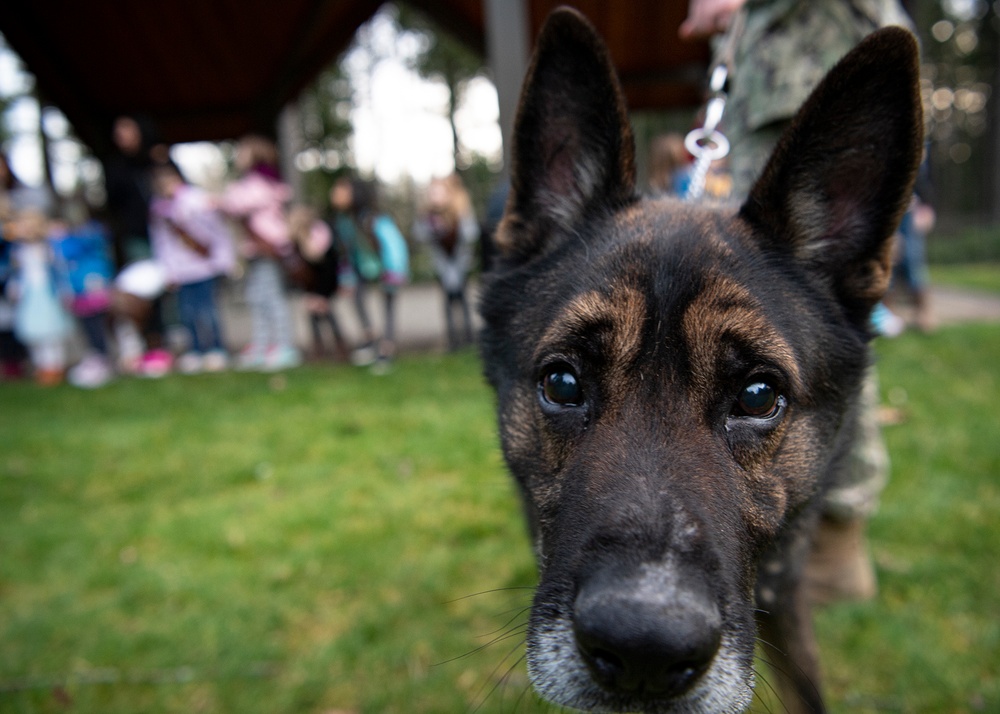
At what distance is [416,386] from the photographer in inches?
305

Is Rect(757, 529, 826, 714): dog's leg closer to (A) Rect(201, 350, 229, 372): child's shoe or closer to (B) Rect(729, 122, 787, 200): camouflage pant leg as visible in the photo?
(B) Rect(729, 122, 787, 200): camouflage pant leg

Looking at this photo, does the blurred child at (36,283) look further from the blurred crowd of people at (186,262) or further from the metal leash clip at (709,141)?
the metal leash clip at (709,141)

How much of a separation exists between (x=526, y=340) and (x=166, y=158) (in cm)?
865

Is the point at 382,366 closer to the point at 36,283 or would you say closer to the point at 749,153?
the point at 36,283

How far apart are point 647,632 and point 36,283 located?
989cm

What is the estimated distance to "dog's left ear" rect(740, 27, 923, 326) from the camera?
77.3 inches

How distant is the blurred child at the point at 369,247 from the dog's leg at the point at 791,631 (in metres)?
7.07

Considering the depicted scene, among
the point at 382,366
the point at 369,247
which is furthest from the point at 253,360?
the point at 369,247

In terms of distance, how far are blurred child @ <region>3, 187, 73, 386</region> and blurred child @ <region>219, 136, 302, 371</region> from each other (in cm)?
240

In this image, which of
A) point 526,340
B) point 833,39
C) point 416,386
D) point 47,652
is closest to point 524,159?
point 526,340

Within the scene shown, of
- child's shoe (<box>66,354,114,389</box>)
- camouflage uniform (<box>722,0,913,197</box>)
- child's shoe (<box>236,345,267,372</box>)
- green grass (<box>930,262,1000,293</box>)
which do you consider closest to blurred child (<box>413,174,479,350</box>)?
child's shoe (<box>236,345,267,372</box>)

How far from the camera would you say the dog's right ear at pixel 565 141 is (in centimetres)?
218

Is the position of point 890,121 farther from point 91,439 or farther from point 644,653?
point 91,439

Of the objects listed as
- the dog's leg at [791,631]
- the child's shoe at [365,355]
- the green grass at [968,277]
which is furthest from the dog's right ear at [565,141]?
the green grass at [968,277]
